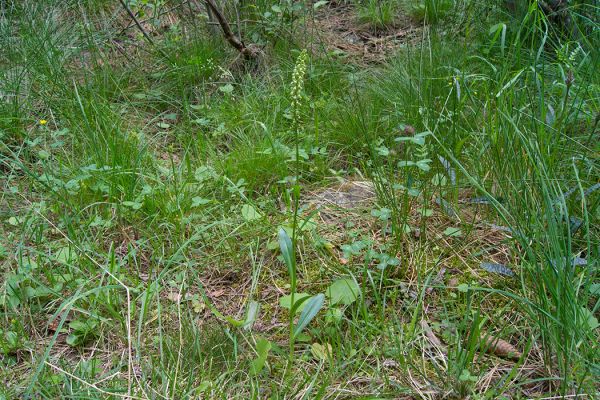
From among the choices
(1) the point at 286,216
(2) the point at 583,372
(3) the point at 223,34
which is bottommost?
(2) the point at 583,372

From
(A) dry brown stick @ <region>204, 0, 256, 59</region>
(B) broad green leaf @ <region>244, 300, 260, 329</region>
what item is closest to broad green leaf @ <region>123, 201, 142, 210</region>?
(B) broad green leaf @ <region>244, 300, 260, 329</region>

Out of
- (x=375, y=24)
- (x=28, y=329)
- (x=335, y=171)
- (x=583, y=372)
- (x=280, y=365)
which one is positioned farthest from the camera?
(x=375, y=24)

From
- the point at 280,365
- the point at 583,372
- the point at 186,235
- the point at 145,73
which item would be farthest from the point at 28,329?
the point at 145,73

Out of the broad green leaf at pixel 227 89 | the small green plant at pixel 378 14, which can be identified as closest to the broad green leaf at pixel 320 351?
the broad green leaf at pixel 227 89

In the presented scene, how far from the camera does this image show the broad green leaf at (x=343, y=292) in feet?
6.50

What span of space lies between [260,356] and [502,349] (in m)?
0.71

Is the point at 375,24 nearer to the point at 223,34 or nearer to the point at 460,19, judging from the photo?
the point at 460,19

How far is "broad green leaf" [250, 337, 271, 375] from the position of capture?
1743 millimetres

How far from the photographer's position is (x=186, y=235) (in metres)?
2.42

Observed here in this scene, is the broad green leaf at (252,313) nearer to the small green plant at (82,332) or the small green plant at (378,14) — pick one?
the small green plant at (82,332)

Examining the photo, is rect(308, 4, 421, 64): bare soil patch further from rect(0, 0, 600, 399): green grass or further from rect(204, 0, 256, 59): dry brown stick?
rect(204, 0, 256, 59): dry brown stick

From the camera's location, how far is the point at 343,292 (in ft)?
6.63

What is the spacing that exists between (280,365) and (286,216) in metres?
0.76

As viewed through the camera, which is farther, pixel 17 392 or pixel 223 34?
pixel 223 34
